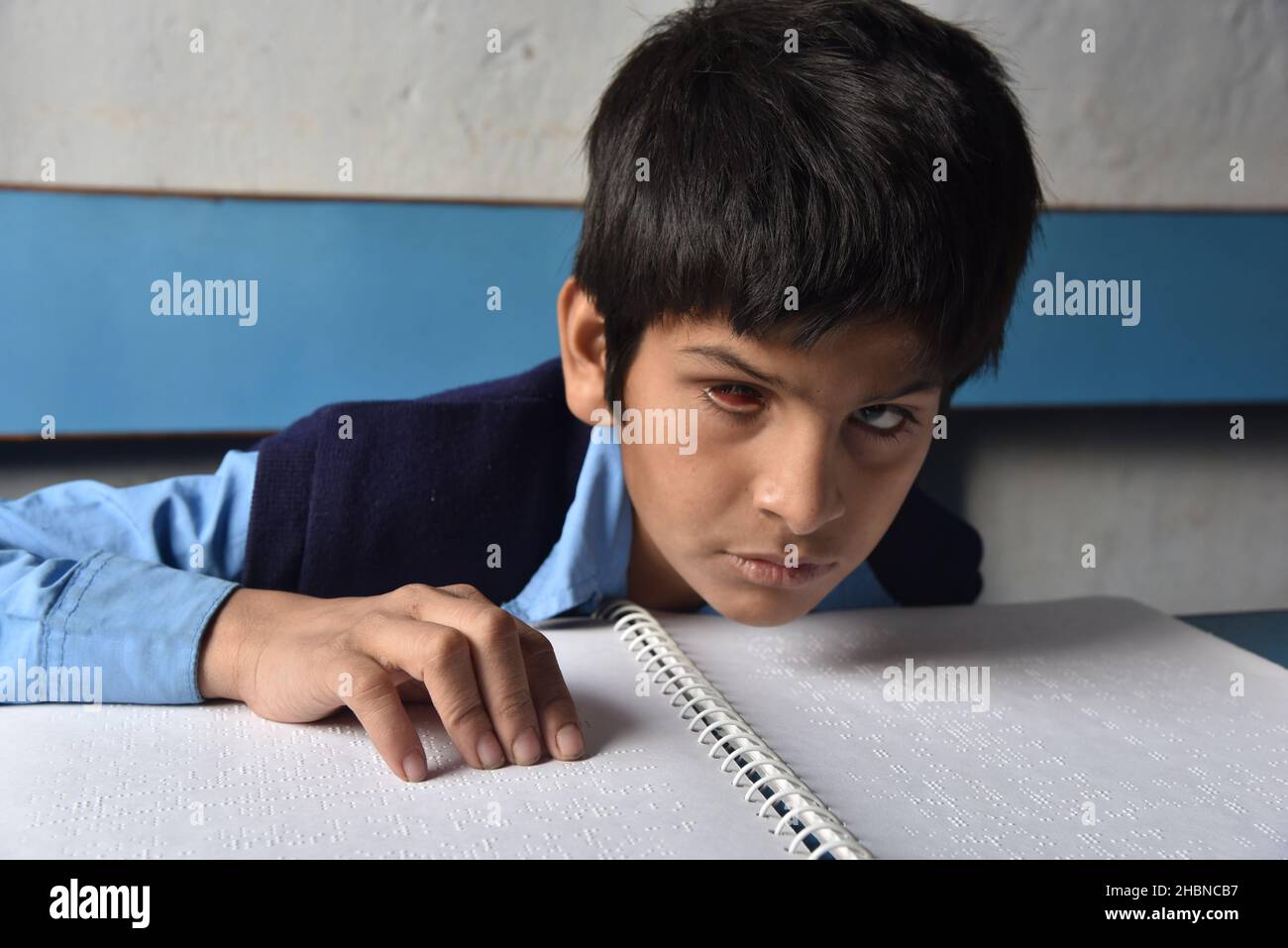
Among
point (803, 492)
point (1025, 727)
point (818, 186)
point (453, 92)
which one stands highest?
point (453, 92)

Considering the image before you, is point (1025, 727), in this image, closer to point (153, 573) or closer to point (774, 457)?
point (774, 457)

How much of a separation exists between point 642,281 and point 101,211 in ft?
2.24

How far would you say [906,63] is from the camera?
2.16 ft

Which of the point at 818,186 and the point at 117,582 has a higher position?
the point at 818,186

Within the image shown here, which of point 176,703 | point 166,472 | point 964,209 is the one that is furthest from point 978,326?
point 166,472

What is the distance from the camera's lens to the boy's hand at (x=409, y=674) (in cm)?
49

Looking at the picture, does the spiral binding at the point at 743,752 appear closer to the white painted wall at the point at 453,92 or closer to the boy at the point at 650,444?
the boy at the point at 650,444

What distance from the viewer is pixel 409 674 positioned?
20.0 inches

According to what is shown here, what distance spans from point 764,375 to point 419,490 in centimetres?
29

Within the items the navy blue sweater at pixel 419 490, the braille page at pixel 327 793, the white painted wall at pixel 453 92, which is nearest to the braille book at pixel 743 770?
the braille page at pixel 327 793

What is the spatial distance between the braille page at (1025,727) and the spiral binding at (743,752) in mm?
16

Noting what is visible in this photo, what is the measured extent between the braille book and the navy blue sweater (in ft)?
0.45

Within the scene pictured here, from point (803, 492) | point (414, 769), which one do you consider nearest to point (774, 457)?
point (803, 492)

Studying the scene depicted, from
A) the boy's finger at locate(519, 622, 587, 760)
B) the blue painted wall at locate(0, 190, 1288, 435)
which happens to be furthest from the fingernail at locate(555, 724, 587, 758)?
the blue painted wall at locate(0, 190, 1288, 435)
